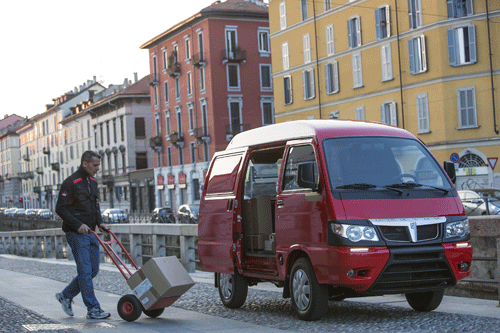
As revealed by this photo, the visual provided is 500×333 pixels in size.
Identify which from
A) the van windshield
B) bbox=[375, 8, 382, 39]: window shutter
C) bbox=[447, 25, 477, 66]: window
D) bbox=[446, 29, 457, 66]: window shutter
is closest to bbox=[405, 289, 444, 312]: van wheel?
the van windshield

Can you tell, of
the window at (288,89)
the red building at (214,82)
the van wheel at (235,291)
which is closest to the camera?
the van wheel at (235,291)

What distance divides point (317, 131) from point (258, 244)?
1918mm

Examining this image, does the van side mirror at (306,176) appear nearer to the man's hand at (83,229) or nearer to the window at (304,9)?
the man's hand at (83,229)

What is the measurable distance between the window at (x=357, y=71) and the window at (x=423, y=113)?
17.2ft

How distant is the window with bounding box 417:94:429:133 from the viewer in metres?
44.2

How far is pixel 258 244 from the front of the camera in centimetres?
1038

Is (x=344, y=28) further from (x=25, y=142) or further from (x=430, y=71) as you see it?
(x=25, y=142)

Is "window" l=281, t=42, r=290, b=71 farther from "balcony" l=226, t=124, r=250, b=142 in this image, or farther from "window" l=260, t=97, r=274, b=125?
"window" l=260, t=97, r=274, b=125

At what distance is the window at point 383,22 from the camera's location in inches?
1821

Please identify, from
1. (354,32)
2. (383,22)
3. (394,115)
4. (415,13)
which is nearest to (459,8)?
(415,13)

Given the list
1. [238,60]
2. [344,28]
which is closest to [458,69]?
[344,28]

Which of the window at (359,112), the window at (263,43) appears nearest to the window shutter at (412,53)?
the window at (359,112)

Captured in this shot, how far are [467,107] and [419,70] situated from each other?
11.1ft

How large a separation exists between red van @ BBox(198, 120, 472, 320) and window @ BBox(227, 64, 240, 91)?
56.5 m
